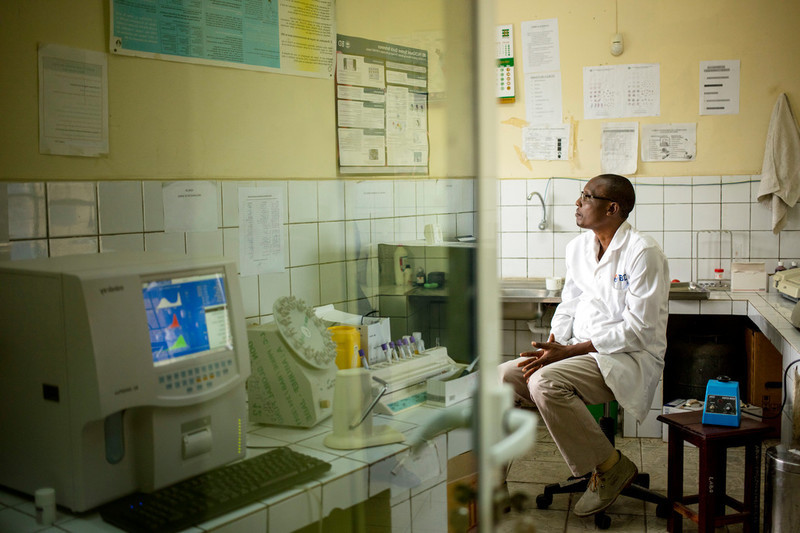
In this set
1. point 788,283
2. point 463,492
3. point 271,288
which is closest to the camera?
point 463,492

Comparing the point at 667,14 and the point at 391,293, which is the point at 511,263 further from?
the point at 391,293

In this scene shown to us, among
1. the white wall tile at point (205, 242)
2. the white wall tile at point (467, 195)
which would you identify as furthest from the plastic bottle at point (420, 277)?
the white wall tile at point (205, 242)

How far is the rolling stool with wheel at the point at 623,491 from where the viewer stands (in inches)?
117

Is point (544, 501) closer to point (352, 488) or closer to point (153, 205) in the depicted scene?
point (352, 488)

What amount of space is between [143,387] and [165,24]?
2.71ft

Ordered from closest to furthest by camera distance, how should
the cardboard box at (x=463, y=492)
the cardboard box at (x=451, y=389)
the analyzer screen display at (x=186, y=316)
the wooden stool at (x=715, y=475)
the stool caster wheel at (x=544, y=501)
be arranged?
the cardboard box at (x=463, y=492), the cardboard box at (x=451, y=389), the analyzer screen display at (x=186, y=316), the wooden stool at (x=715, y=475), the stool caster wheel at (x=544, y=501)

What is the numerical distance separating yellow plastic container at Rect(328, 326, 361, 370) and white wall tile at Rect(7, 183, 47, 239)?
684mm

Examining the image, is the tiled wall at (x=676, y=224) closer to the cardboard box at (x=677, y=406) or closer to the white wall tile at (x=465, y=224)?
the cardboard box at (x=677, y=406)

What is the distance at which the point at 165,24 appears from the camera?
68.6 inches

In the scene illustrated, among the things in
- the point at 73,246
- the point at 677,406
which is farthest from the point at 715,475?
the point at 73,246

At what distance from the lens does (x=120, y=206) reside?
5.71 feet

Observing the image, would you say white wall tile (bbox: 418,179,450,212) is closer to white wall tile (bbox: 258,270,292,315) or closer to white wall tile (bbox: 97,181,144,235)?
white wall tile (bbox: 258,270,292,315)

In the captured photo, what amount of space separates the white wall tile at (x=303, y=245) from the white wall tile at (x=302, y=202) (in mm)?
20

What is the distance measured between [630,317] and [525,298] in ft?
3.60
